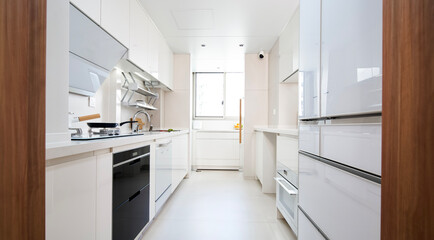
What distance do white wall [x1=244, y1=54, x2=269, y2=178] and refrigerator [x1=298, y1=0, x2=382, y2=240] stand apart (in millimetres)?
2357

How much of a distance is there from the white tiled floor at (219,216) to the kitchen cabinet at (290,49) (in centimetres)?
170

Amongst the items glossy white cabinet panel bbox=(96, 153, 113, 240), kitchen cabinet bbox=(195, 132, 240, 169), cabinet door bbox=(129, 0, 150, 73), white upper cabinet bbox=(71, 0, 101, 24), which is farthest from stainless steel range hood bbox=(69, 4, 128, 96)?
kitchen cabinet bbox=(195, 132, 240, 169)

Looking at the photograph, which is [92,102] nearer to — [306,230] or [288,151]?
[288,151]

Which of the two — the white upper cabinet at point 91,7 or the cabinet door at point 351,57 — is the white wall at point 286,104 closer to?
the cabinet door at point 351,57

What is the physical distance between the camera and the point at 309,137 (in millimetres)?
1192

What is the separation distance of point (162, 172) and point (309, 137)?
155cm

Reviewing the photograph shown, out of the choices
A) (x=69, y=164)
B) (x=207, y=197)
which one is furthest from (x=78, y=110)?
(x=207, y=197)

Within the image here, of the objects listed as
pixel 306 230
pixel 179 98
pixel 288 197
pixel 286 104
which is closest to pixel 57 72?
pixel 306 230

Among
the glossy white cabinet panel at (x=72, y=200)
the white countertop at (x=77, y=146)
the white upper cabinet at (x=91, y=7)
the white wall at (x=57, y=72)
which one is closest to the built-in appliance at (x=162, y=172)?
the white countertop at (x=77, y=146)

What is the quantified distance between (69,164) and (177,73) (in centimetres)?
314

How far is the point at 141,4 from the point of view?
2156 mm

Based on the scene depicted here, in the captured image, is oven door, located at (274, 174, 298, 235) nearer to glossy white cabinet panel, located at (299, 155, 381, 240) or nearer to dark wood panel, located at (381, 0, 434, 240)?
glossy white cabinet panel, located at (299, 155, 381, 240)

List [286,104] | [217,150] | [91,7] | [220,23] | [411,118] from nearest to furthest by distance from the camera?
[411,118], [91,7], [220,23], [286,104], [217,150]

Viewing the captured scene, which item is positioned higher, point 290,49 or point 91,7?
point 290,49
